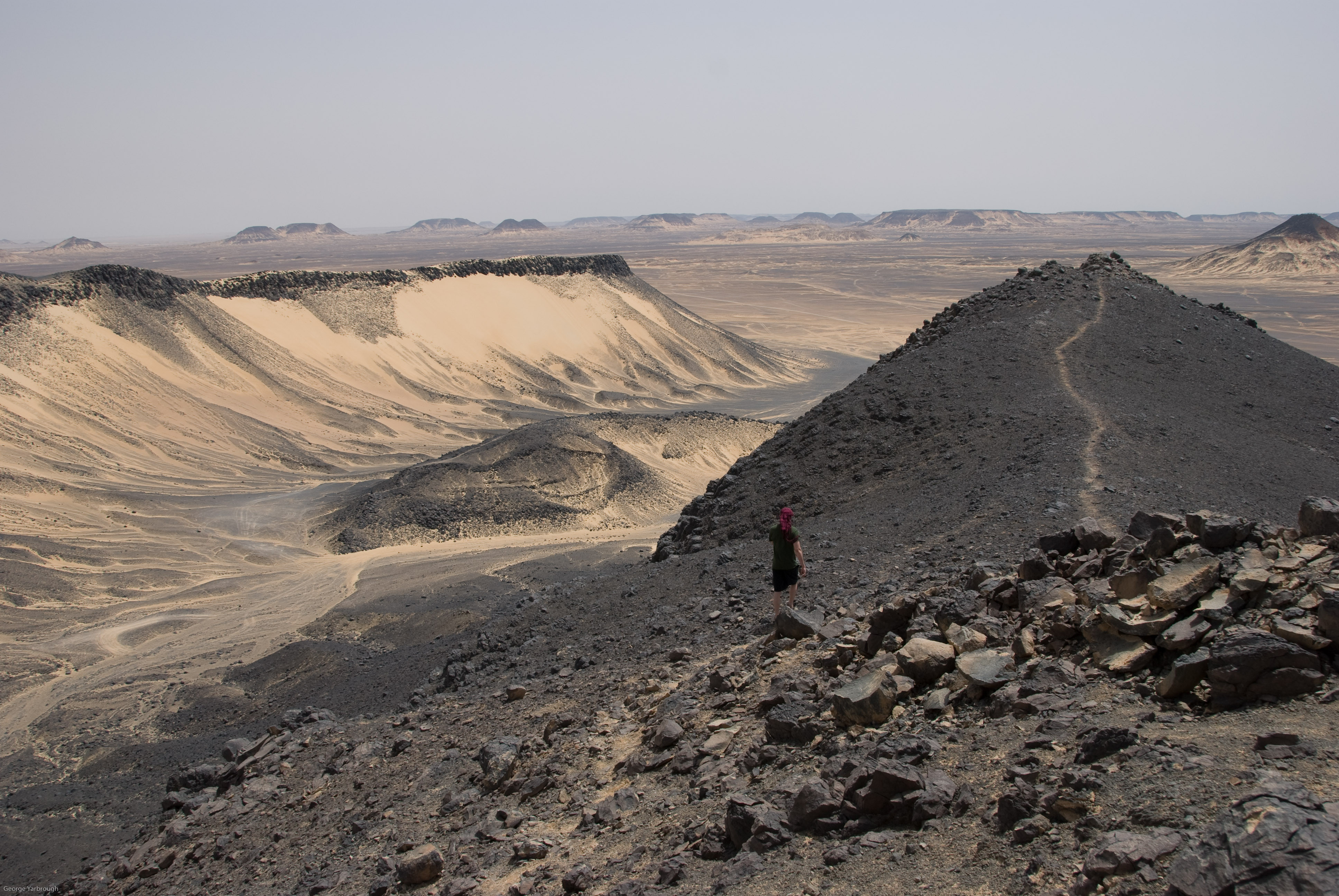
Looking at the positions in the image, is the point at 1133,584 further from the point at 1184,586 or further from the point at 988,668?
the point at 988,668

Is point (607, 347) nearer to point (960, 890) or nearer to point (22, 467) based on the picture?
point (22, 467)

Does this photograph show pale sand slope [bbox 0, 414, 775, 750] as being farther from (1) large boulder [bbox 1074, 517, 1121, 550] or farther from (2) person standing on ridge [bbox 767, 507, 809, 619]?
(1) large boulder [bbox 1074, 517, 1121, 550]

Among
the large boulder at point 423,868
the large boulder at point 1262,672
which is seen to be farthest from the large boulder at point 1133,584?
the large boulder at point 423,868

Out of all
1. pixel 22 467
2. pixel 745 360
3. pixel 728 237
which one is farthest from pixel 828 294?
pixel 728 237

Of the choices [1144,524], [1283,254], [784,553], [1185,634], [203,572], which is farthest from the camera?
[1283,254]

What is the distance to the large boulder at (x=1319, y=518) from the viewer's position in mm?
5633

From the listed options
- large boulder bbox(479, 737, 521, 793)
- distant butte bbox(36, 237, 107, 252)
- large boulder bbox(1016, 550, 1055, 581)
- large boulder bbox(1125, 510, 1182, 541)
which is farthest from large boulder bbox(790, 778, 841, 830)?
distant butte bbox(36, 237, 107, 252)

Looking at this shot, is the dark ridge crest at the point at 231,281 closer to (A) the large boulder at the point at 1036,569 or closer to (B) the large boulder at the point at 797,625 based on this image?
(B) the large boulder at the point at 797,625

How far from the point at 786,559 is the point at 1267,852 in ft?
16.2

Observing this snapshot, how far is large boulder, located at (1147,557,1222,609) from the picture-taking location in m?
5.04

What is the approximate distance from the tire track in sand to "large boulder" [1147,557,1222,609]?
3.93m

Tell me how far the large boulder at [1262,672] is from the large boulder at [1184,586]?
657 millimetres

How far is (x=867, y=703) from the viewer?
5297 millimetres

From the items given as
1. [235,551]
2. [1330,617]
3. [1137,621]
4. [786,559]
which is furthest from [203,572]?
[1330,617]
